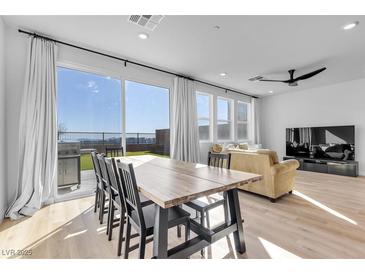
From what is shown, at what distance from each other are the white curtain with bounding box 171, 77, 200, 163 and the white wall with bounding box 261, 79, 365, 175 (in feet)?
12.8

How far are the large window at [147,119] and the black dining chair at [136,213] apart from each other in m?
2.41

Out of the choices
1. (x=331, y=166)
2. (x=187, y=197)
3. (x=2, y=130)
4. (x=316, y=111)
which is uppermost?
(x=316, y=111)

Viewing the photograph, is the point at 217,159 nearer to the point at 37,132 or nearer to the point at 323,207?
the point at 323,207

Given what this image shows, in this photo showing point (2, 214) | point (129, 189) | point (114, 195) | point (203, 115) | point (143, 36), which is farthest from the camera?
point (203, 115)

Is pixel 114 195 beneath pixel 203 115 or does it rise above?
beneath

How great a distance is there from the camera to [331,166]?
4.99 m

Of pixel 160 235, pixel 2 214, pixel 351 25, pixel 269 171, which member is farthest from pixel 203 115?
pixel 2 214

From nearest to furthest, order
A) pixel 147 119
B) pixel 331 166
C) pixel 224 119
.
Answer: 1. pixel 147 119
2. pixel 331 166
3. pixel 224 119

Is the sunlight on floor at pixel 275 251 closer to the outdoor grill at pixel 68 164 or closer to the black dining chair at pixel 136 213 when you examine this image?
the black dining chair at pixel 136 213

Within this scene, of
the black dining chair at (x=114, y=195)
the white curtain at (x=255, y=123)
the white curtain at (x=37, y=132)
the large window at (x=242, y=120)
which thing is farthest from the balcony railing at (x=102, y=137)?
the white curtain at (x=255, y=123)

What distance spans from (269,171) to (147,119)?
9.16 feet

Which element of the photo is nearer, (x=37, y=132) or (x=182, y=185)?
(x=182, y=185)
